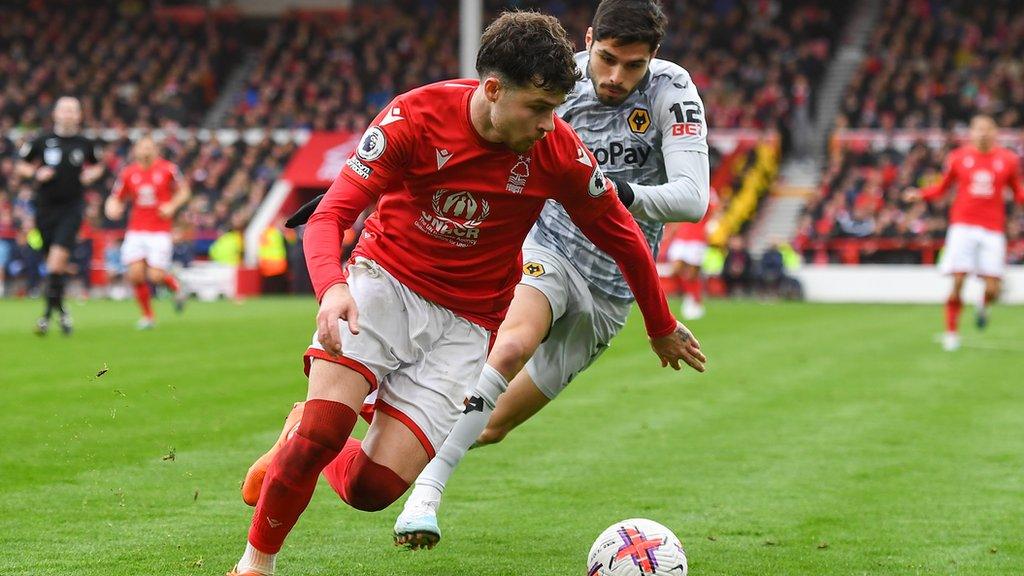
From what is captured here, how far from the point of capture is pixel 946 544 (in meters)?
5.27

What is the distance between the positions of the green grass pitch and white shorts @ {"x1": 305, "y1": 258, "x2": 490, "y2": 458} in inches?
23.5

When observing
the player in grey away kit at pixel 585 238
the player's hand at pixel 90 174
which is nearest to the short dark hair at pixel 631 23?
the player in grey away kit at pixel 585 238

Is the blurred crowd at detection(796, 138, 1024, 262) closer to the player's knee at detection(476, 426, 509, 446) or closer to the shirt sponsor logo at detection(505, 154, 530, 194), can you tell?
the player's knee at detection(476, 426, 509, 446)

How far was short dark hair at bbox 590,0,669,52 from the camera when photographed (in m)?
5.48

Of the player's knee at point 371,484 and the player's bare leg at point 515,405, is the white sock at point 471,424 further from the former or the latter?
A: the player's knee at point 371,484

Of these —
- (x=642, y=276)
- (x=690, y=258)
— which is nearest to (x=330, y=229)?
(x=642, y=276)

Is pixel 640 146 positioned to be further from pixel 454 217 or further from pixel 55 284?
pixel 55 284

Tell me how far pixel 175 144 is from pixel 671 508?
29590 mm

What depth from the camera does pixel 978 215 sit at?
15.0m

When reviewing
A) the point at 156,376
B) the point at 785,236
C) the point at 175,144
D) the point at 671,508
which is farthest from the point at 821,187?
the point at 671,508

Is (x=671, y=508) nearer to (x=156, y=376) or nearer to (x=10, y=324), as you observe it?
(x=156, y=376)

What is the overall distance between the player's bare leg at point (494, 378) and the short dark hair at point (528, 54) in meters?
1.57

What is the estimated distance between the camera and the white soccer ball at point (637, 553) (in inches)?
175

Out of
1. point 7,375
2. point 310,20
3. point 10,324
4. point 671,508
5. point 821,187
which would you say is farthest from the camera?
point 310,20
